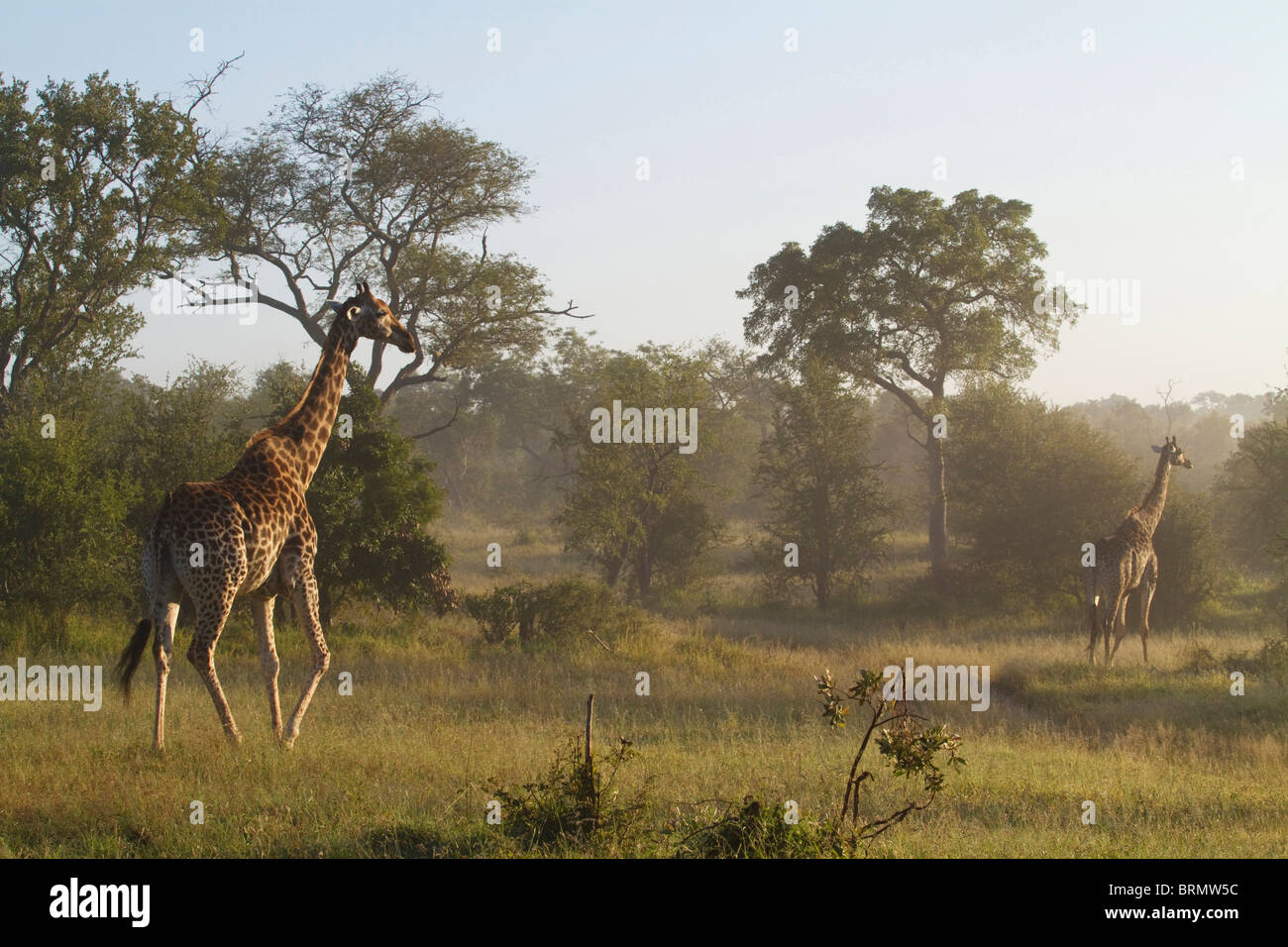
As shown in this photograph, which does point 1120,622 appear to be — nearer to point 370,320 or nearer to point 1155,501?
point 1155,501

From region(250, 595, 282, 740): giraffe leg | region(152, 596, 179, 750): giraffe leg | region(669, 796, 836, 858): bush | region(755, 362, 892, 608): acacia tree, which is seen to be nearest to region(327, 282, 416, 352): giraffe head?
region(250, 595, 282, 740): giraffe leg

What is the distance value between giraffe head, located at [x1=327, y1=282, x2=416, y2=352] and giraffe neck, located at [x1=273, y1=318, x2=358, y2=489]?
3.0 inches

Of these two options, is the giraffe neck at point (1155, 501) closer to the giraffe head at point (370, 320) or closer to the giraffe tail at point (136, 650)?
the giraffe head at point (370, 320)

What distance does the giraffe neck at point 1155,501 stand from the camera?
20031mm

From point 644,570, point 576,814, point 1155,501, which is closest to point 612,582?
point 644,570

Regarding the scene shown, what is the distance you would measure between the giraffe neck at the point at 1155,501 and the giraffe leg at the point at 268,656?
15725 millimetres

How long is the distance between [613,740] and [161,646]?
13.5ft

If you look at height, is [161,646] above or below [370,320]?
below

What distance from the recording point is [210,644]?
29.1ft

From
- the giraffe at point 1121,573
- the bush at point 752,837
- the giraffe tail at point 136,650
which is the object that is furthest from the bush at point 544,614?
the bush at point 752,837
